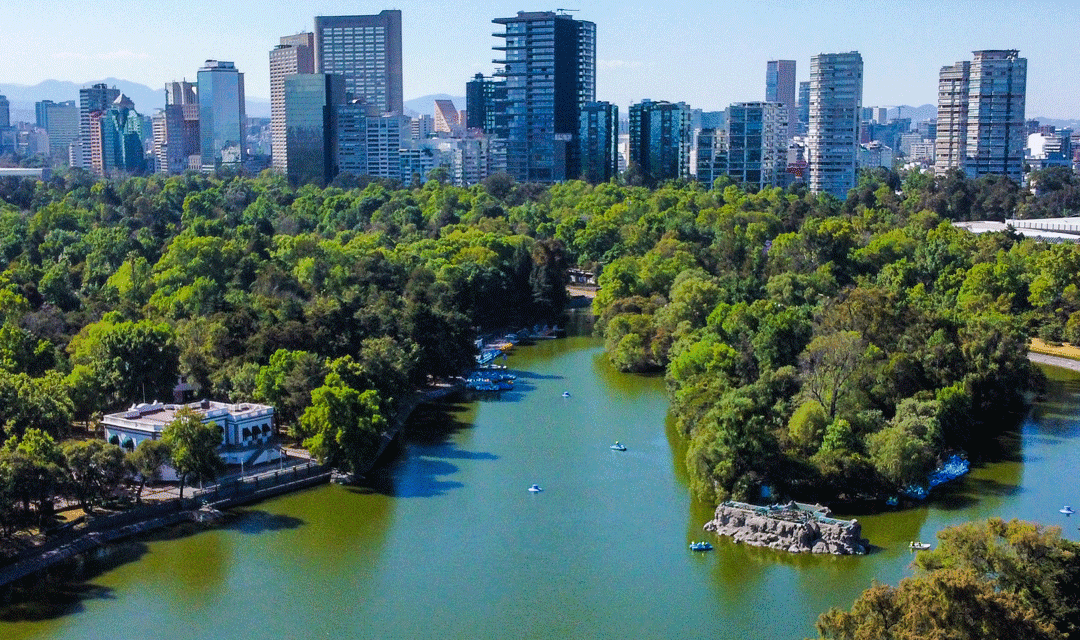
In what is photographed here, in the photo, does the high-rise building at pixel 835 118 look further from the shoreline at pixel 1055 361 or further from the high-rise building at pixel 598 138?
the shoreline at pixel 1055 361

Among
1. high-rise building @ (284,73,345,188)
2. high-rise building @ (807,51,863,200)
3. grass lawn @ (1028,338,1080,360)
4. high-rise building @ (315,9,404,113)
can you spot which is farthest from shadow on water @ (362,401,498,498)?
high-rise building @ (315,9,404,113)

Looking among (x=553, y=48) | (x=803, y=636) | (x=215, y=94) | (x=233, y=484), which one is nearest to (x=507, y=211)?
(x=553, y=48)

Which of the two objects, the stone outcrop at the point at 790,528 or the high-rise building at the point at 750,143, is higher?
the high-rise building at the point at 750,143

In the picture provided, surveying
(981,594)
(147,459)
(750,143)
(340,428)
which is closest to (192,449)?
(147,459)

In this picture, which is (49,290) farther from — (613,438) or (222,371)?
(613,438)

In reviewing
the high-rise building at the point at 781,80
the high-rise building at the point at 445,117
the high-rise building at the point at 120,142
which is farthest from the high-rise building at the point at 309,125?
the high-rise building at the point at 781,80

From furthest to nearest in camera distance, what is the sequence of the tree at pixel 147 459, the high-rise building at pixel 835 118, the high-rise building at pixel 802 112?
the high-rise building at pixel 802 112
the high-rise building at pixel 835 118
the tree at pixel 147 459
